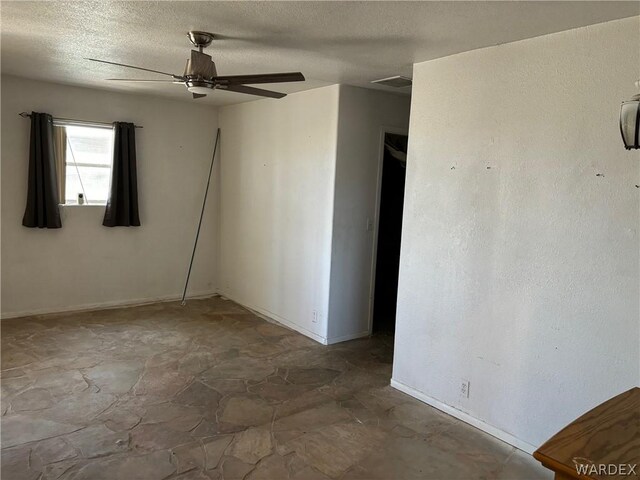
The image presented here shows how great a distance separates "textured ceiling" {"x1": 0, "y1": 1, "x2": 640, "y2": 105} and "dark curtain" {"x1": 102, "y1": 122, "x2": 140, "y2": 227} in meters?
1.32

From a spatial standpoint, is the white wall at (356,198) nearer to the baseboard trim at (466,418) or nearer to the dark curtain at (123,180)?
the baseboard trim at (466,418)

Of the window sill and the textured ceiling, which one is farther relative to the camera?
the window sill

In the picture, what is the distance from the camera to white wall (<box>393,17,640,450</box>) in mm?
2332

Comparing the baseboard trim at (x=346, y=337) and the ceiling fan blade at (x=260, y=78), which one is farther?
the baseboard trim at (x=346, y=337)

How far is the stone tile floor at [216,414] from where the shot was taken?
2.54 metres

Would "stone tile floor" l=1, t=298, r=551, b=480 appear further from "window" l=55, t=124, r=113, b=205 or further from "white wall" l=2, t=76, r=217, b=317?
"window" l=55, t=124, r=113, b=205

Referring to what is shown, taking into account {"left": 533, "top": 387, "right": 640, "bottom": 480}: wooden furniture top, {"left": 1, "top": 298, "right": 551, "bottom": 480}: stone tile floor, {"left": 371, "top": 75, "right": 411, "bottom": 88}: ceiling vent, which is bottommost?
→ {"left": 1, "top": 298, "right": 551, "bottom": 480}: stone tile floor

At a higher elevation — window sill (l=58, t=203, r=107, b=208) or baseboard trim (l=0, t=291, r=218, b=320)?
window sill (l=58, t=203, r=107, b=208)

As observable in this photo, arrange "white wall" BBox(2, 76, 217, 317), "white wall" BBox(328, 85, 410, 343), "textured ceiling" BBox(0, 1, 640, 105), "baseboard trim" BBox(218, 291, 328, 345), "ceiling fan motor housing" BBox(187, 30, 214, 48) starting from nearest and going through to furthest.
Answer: "textured ceiling" BBox(0, 1, 640, 105) < "ceiling fan motor housing" BBox(187, 30, 214, 48) < "white wall" BBox(328, 85, 410, 343) < "baseboard trim" BBox(218, 291, 328, 345) < "white wall" BBox(2, 76, 217, 317)

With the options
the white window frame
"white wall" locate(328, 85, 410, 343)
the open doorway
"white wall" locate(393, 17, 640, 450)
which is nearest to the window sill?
the white window frame

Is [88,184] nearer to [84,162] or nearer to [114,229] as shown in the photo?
[84,162]

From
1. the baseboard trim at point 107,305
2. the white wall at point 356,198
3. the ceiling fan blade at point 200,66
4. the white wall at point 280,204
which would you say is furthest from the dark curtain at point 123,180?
the ceiling fan blade at point 200,66

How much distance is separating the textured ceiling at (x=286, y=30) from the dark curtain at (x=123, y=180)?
1321 millimetres

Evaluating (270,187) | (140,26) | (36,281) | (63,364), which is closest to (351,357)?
(270,187)
